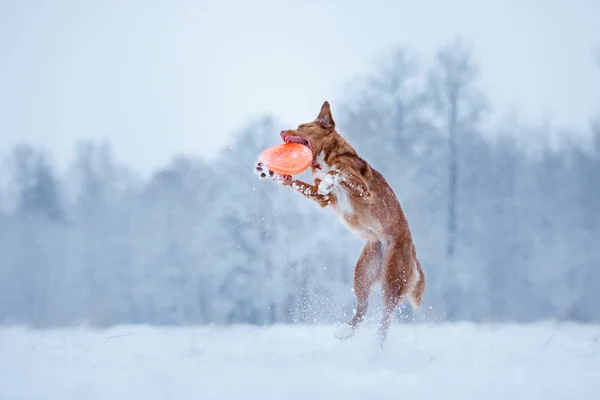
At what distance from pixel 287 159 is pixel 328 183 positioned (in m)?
0.38

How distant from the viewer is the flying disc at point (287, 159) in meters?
4.98

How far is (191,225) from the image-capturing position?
546 inches

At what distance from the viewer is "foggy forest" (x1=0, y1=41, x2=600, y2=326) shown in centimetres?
1230

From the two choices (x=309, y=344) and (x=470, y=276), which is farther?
(x=470, y=276)

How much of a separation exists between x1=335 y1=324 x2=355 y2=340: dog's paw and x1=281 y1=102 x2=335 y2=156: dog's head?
56.1 inches

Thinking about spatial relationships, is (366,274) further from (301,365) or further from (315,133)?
(315,133)

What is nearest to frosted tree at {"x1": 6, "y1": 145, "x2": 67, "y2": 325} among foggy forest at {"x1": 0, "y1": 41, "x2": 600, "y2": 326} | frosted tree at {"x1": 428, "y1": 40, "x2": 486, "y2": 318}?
foggy forest at {"x1": 0, "y1": 41, "x2": 600, "y2": 326}

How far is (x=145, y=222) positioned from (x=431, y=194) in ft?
20.5

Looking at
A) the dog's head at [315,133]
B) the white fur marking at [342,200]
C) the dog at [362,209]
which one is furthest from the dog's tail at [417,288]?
the dog's head at [315,133]

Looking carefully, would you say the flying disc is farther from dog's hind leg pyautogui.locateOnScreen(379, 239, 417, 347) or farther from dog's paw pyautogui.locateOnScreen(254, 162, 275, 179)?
dog's hind leg pyautogui.locateOnScreen(379, 239, 417, 347)

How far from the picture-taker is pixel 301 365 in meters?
4.55

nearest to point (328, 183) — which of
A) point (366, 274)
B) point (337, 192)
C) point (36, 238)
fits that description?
point (337, 192)

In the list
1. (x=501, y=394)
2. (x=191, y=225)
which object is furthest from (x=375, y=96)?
(x=501, y=394)

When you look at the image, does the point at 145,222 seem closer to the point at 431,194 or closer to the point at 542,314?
the point at 431,194
